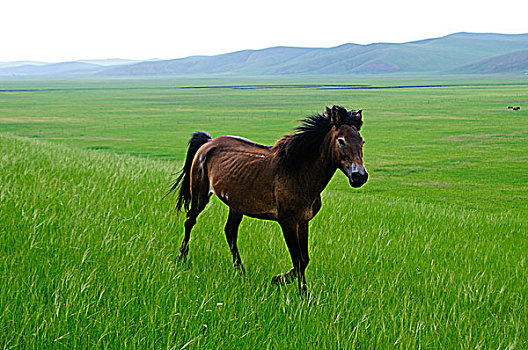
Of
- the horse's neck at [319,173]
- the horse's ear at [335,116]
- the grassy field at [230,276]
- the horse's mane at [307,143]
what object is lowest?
the grassy field at [230,276]

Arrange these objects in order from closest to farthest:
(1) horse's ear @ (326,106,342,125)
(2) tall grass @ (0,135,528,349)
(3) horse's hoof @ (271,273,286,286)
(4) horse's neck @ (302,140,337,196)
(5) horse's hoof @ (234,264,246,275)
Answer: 1. (2) tall grass @ (0,135,528,349)
2. (1) horse's ear @ (326,106,342,125)
3. (4) horse's neck @ (302,140,337,196)
4. (3) horse's hoof @ (271,273,286,286)
5. (5) horse's hoof @ (234,264,246,275)

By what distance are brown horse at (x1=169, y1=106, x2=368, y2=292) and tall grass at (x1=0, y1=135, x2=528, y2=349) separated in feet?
2.18

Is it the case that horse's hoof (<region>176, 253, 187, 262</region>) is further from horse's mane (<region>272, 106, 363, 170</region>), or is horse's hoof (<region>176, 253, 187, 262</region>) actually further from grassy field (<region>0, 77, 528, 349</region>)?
horse's mane (<region>272, 106, 363, 170</region>)

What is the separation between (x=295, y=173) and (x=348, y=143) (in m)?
0.70

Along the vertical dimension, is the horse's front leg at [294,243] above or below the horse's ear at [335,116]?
below

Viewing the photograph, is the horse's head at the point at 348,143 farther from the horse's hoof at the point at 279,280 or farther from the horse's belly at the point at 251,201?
the horse's hoof at the point at 279,280

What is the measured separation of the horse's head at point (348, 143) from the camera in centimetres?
454

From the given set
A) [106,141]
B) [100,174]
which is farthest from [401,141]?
[100,174]

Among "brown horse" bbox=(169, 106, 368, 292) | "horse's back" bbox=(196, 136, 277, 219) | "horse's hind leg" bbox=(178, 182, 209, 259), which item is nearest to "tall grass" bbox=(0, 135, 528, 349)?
"horse's hind leg" bbox=(178, 182, 209, 259)

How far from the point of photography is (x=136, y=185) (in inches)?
455

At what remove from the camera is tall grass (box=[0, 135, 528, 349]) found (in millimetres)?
4312

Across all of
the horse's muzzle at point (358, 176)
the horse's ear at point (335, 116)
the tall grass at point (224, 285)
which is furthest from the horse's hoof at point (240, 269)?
the horse's ear at point (335, 116)

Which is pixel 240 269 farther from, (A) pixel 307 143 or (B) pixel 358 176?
(B) pixel 358 176

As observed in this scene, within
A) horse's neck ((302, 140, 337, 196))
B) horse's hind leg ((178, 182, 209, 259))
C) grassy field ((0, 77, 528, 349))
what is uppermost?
horse's neck ((302, 140, 337, 196))
